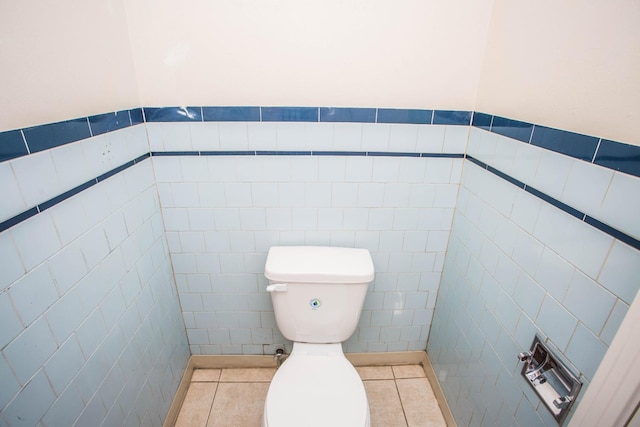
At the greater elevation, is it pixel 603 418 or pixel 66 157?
pixel 66 157

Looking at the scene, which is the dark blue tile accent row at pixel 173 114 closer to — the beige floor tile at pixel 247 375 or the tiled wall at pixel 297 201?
the tiled wall at pixel 297 201

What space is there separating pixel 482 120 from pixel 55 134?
144 cm

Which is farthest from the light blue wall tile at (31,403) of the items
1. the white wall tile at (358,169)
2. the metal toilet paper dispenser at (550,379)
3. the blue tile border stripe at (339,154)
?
the metal toilet paper dispenser at (550,379)

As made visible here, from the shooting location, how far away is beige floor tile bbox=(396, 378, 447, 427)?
5.09ft

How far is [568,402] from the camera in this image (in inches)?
31.7

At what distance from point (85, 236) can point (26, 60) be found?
1.60ft

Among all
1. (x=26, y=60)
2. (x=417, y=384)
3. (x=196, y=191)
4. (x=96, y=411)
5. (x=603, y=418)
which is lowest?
(x=417, y=384)

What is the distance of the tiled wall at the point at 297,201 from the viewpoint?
1312 millimetres

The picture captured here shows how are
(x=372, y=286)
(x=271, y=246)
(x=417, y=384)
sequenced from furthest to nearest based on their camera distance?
(x=417, y=384) → (x=372, y=286) → (x=271, y=246)

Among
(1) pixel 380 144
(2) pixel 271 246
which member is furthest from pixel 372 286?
(1) pixel 380 144

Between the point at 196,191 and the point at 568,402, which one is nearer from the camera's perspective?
Answer: the point at 568,402

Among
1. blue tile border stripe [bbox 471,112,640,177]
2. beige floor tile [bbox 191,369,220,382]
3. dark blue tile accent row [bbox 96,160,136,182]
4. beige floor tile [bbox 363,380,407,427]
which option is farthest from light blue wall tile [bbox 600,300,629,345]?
A: beige floor tile [bbox 191,369,220,382]

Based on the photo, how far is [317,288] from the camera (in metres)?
1.32

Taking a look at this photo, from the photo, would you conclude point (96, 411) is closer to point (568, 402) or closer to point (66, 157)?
point (66, 157)
